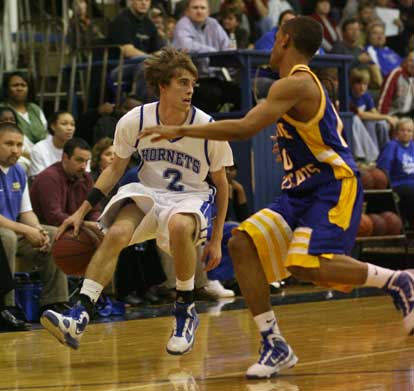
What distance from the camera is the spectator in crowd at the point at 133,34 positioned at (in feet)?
37.3

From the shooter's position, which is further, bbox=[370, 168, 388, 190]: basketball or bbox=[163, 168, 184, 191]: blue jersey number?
bbox=[370, 168, 388, 190]: basketball

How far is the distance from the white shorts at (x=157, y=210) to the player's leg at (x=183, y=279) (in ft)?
0.20

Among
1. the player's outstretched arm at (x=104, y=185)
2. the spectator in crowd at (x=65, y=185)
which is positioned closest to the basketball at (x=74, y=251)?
the player's outstretched arm at (x=104, y=185)

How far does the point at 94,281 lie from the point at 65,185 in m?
3.11

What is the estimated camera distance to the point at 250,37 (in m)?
14.4

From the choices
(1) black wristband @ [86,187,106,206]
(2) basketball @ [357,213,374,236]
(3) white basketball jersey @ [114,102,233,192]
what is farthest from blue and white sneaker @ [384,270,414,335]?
(2) basketball @ [357,213,374,236]

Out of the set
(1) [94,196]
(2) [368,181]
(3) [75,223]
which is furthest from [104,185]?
(2) [368,181]

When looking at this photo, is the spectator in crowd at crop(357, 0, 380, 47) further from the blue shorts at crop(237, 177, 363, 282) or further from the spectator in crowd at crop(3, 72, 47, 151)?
the blue shorts at crop(237, 177, 363, 282)

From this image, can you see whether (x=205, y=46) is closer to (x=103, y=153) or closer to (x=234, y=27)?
(x=234, y=27)

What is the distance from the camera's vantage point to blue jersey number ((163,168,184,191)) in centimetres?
623

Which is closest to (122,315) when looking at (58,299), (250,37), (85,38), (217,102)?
(58,299)

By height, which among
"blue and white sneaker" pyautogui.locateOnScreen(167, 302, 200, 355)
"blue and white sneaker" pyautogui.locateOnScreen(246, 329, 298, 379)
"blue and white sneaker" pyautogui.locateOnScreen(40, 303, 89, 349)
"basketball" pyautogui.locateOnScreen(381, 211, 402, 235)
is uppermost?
"blue and white sneaker" pyautogui.locateOnScreen(246, 329, 298, 379)

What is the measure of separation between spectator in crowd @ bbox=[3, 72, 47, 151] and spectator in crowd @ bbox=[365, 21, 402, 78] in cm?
623

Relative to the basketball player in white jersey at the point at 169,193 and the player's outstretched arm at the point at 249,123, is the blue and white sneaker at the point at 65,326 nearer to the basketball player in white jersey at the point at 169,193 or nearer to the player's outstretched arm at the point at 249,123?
the basketball player in white jersey at the point at 169,193
